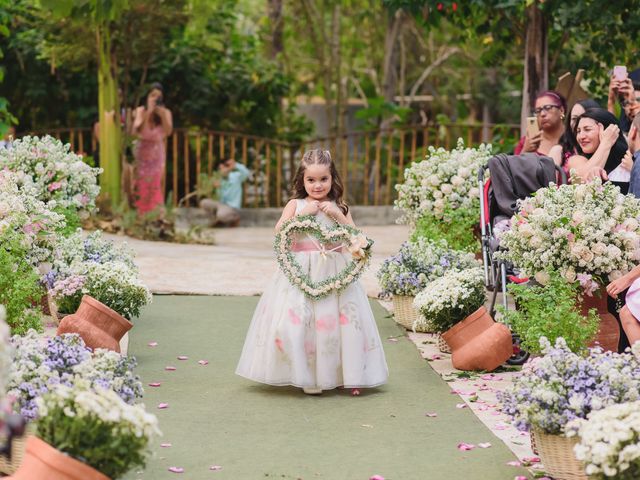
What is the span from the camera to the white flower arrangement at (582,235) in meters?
6.74

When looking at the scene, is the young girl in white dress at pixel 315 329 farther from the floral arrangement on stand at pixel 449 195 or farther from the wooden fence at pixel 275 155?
the wooden fence at pixel 275 155

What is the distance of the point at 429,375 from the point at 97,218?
29.4ft

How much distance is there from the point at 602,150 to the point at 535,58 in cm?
521

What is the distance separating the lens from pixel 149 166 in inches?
671

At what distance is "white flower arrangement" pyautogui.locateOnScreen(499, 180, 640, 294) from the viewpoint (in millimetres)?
6738

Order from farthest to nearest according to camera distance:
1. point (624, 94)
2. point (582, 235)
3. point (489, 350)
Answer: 1. point (624, 94)
2. point (489, 350)
3. point (582, 235)

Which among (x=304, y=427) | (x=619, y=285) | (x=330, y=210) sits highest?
(x=330, y=210)

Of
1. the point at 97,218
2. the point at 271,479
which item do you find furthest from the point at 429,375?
the point at 97,218

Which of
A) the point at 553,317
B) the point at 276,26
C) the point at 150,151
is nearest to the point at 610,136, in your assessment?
the point at 553,317

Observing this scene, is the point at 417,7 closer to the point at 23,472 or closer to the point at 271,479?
the point at 271,479

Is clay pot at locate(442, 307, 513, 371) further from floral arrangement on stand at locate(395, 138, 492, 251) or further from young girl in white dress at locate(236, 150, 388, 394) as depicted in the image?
floral arrangement on stand at locate(395, 138, 492, 251)

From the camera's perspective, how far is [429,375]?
7453 millimetres

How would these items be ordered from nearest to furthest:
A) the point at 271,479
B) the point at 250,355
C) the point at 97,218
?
1. the point at 271,479
2. the point at 250,355
3. the point at 97,218

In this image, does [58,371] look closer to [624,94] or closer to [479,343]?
[479,343]
